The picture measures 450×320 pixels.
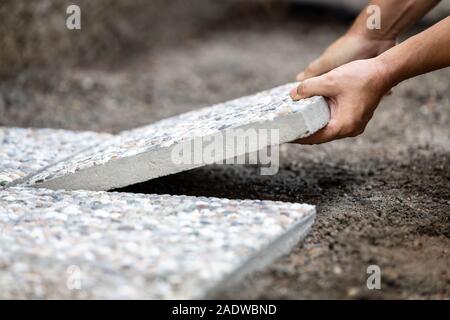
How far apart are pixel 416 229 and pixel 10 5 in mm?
2564

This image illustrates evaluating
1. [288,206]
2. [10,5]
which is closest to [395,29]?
[288,206]

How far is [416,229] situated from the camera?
5.70ft

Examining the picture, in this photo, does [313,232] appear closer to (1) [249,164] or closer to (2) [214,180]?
(2) [214,180]

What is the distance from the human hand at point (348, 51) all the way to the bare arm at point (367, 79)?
54cm

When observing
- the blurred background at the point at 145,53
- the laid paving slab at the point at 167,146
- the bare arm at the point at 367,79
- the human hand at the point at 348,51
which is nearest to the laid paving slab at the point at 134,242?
the laid paving slab at the point at 167,146

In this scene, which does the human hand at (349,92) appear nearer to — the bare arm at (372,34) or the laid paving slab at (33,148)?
the bare arm at (372,34)

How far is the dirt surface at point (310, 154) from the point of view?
1.48 metres

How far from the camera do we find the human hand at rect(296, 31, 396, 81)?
2.31 metres

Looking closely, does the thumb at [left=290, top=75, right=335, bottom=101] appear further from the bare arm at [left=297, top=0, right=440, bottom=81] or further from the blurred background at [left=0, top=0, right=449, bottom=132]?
the blurred background at [left=0, top=0, right=449, bottom=132]

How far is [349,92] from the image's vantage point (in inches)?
69.6

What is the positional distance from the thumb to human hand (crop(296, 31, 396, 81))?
1.77 feet

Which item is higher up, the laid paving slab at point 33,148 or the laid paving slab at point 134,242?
the laid paving slab at point 33,148

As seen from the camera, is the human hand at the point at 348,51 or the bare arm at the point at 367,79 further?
the human hand at the point at 348,51

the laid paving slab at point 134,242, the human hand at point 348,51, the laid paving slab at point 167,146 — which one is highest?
the human hand at point 348,51
